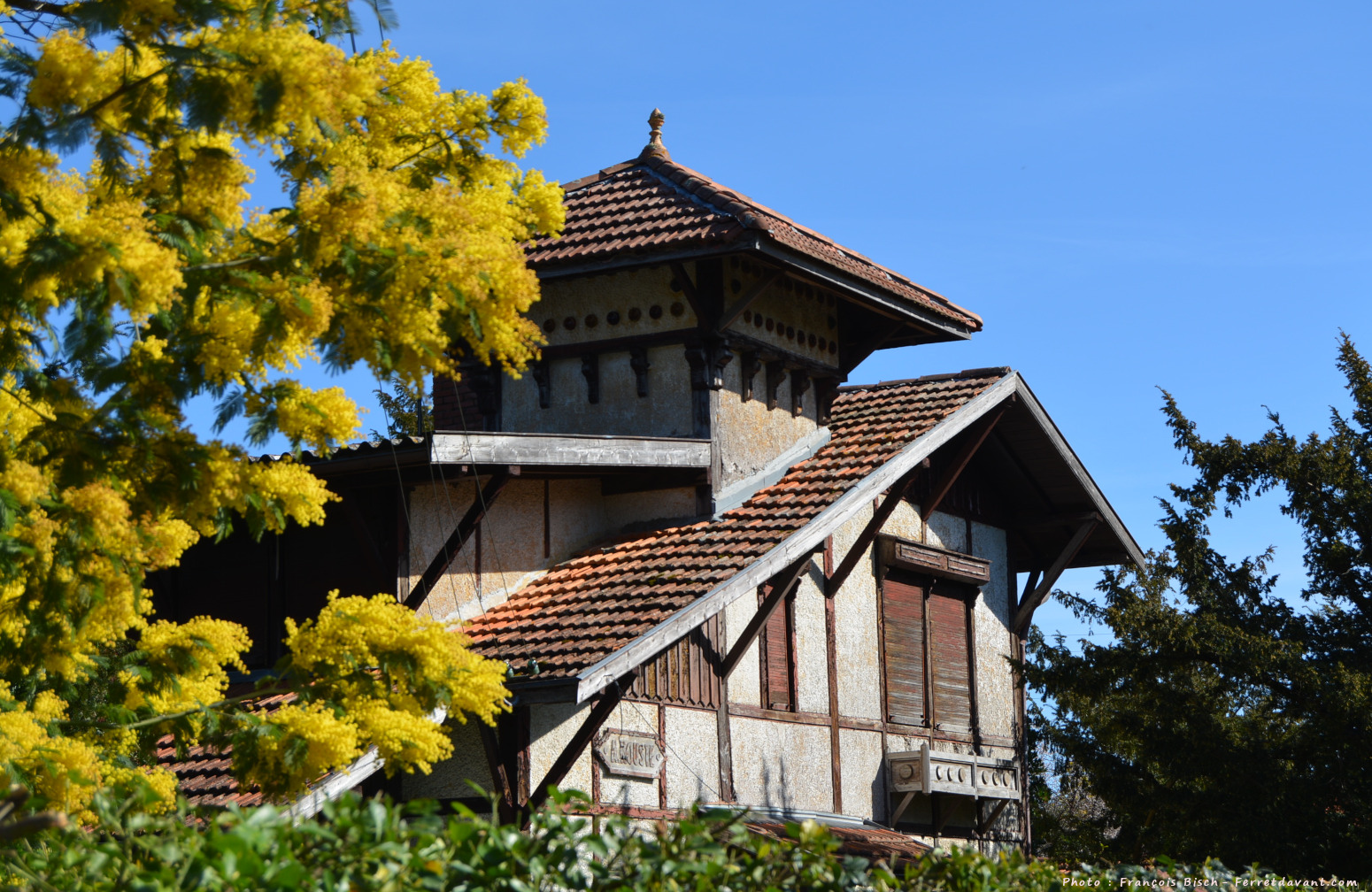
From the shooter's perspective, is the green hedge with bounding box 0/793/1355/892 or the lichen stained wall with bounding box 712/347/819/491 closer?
the green hedge with bounding box 0/793/1355/892

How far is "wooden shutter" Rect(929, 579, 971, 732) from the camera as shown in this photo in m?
16.0

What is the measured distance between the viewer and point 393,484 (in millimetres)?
11578

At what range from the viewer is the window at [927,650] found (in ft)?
50.2

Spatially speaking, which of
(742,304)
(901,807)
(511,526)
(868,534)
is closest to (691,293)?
(742,304)

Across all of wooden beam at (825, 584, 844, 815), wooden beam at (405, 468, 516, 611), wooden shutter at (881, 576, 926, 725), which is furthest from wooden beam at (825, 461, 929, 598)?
wooden beam at (405, 468, 516, 611)

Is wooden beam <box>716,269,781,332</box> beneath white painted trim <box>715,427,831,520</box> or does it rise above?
above

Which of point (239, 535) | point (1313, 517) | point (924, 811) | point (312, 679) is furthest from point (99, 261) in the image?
point (1313, 517)

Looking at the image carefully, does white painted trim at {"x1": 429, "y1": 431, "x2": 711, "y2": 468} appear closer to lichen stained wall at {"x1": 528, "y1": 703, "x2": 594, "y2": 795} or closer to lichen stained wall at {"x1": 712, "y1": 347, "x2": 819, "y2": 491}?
lichen stained wall at {"x1": 712, "y1": 347, "x2": 819, "y2": 491}

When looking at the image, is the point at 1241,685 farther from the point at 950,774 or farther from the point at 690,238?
the point at 690,238

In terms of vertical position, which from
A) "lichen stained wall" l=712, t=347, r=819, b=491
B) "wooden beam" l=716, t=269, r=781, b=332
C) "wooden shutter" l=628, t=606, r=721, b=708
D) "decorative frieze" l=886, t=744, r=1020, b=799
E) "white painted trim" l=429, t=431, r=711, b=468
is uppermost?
"wooden beam" l=716, t=269, r=781, b=332

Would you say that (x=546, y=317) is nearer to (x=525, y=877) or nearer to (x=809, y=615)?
(x=809, y=615)

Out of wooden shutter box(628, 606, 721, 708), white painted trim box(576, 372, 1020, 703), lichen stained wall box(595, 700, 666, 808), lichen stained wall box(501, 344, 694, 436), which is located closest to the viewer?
white painted trim box(576, 372, 1020, 703)

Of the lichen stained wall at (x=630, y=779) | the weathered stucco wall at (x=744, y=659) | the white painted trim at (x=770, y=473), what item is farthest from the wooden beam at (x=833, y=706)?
the lichen stained wall at (x=630, y=779)

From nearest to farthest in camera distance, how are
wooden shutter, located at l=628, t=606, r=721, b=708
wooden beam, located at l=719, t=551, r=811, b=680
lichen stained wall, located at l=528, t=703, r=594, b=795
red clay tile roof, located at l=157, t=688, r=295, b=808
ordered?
red clay tile roof, located at l=157, t=688, r=295, b=808
lichen stained wall, located at l=528, t=703, r=594, b=795
wooden shutter, located at l=628, t=606, r=721, b=708
wooden beam, located at l=719, t=551, r=811, b=680
